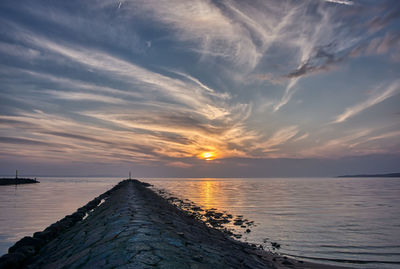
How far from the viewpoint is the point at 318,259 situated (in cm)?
875

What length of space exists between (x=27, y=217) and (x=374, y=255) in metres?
20.0

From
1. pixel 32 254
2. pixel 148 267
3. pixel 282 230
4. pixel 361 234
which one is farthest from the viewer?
pixel 282 230

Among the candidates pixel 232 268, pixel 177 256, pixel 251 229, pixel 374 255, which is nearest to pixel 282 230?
pixel 251 229

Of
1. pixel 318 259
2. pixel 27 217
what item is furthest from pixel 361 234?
pixel 27 217

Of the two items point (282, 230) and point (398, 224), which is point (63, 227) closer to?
point (282, 230)

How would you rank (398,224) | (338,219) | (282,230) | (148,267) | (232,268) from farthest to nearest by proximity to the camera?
(338,219), (398,224), (282,230), (232,268), (148,267)

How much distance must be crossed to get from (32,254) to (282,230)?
11.4 metres

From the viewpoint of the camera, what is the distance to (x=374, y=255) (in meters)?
9.09

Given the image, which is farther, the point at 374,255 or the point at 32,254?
the point at 374,255

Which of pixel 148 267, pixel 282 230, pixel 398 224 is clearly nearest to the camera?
pixel 148 267

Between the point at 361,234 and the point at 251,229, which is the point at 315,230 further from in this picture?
the point at 251,229

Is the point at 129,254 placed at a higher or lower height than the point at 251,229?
higher

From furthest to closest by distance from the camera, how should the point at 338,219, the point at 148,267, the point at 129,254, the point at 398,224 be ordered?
1. the point at 338,219
2. the point at 398,224
3. the point at 129,254
4. the point at 148,267

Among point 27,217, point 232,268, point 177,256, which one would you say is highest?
point 177,256
